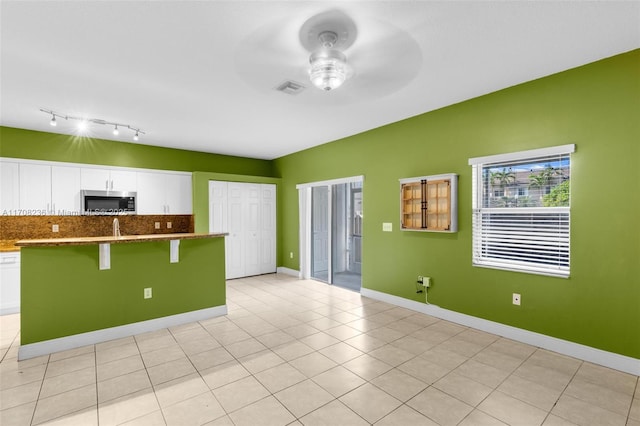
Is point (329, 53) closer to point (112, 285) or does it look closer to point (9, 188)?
point (112, 285)

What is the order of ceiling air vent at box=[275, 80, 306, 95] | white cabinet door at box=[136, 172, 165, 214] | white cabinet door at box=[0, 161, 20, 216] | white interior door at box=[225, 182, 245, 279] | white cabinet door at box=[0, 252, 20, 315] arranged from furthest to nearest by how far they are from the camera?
white interior door at box=[225, 182, 245, 279] < white cabinet door at box=[136, 172, 165, 214] < white cabinet door at box=[0, 161, 20, 216] < white cabinet door at box=[0, 252, 20, 315] < ceiling air vent at box=[275, 80, 306, 95]

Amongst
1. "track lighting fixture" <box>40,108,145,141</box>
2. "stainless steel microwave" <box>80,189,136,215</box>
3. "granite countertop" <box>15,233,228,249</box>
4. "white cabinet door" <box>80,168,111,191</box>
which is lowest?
"granite countertop" <box>15,233,228,249</box>

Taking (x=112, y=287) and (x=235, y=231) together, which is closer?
(x=112, y=287)

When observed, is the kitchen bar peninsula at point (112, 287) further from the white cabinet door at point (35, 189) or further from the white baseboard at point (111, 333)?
the white cabinet door at point (35, 189)

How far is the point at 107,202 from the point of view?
4965 mm

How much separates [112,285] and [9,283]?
210 cm

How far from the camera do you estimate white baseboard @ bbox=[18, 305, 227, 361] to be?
2895 mm

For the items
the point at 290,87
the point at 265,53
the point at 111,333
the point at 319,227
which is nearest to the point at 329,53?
the point at 265,53

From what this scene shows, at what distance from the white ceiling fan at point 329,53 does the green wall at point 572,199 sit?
1178mm

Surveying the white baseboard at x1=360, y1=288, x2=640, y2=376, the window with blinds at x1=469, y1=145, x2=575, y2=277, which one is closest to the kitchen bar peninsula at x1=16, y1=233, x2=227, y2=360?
the white baseboard at x1=360, y1=288, x2=640, y2=376

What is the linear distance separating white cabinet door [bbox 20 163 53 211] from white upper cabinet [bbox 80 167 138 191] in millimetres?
434

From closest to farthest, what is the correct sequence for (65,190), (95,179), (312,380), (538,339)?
(312,380)
(538,339)
(65,190)
(95,179)

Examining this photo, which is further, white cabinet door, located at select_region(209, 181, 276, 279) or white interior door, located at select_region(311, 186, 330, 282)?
white interior door, located at select_region(311, 186, 330, 282)

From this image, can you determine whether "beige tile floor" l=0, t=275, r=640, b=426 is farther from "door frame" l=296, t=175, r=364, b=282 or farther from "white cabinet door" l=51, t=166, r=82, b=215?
"door frame" l=296, t=175, r=364, b=282
